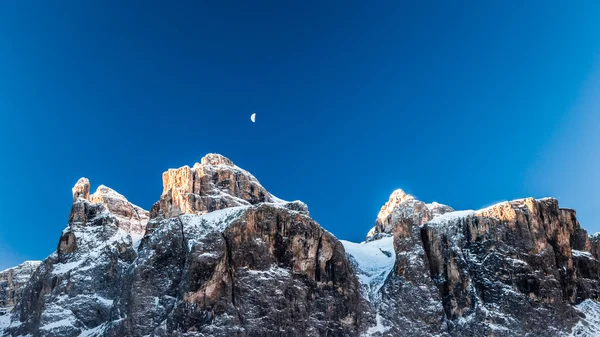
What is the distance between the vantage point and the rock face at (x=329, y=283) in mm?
122250

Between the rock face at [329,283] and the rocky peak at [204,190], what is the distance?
1013 inches

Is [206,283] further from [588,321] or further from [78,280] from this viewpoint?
[588,321]

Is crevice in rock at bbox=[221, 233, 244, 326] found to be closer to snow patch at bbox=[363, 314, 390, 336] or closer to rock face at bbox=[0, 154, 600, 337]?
rock face at bbox=[0, 154, 600, 337]

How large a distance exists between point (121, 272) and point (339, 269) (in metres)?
57.8

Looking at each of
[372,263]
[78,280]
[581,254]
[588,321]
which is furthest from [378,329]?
[78,280]

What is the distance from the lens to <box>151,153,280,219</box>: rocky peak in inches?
6708

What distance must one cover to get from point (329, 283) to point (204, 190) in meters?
64.0

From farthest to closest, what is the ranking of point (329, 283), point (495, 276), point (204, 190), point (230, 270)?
point (204, 190) → point (329, 283) → point (495, 276) → point (230, 270)

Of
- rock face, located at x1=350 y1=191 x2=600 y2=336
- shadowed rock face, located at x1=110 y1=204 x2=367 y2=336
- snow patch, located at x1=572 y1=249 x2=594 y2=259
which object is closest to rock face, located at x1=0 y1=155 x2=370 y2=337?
shadowed rock face, located at x1=110 y1=204 x2=367 y2=336

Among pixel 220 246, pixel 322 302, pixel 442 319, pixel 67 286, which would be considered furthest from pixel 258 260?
pixel 67 286

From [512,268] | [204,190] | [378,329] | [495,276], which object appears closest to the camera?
[378,329]

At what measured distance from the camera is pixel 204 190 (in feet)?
599

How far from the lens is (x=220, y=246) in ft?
420

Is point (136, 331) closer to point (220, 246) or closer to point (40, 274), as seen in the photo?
point (220, 246)
